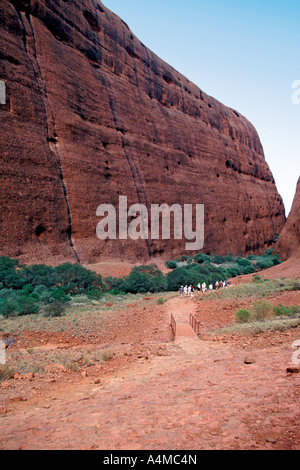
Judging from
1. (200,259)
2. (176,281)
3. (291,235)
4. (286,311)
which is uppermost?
(291,235)

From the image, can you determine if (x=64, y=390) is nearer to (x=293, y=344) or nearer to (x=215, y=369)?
(x=215, y=369)

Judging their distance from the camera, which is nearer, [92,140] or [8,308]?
[8,308]

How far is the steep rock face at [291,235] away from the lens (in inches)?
1116

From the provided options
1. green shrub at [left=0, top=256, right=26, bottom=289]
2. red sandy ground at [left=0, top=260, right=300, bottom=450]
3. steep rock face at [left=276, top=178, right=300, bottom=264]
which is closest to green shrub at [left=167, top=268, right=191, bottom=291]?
green shrub at [left=0, top=256, right=26, bottom=289]

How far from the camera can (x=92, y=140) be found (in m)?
28.3

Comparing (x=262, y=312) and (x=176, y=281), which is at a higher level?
(x=262, y=312)

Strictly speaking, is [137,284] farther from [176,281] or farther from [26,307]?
[26,307]

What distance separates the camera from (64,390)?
213 inches

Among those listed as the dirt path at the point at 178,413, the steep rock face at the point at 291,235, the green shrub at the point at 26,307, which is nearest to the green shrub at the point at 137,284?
the green shrub at the point at 26,307

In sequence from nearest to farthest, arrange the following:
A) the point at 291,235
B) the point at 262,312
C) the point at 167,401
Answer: the point at 167,401 → the point at 262,312 → the point at 291,235

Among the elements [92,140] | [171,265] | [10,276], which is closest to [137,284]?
[10,276]

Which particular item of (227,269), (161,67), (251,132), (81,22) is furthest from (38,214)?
(251,132)

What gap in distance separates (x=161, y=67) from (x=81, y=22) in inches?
542

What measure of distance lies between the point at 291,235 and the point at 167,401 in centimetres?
2823
